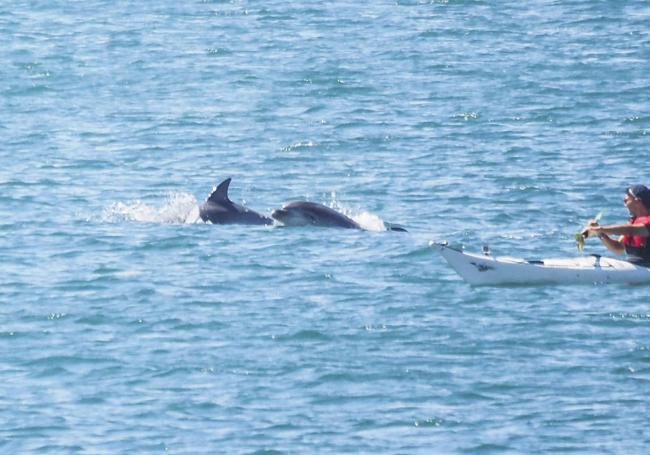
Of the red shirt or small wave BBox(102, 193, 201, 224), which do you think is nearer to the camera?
the red shirt

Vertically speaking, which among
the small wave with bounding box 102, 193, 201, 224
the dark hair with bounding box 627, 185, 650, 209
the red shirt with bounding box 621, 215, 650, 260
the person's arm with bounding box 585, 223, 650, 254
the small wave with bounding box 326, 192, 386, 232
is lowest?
the small wave with bounding box 326, 192, 386, 232

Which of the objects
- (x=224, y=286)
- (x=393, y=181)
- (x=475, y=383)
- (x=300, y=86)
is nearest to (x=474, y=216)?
(x=393, y=181)

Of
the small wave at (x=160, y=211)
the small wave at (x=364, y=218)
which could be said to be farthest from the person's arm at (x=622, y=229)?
the small wave at (x=160, y=211)

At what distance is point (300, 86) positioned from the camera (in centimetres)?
4338

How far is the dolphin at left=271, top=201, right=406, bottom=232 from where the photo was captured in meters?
29.5

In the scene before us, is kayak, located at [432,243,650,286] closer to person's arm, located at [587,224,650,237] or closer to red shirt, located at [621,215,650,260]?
red shirt, located at [621,215,650,260]

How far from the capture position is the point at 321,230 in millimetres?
29281

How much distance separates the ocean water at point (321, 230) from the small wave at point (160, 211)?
0.06m

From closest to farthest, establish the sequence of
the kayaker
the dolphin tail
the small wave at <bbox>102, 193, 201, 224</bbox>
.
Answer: the kayaker → the dolphin tail → the small wave at <bbox>102, 193, 201, 224</bbox>

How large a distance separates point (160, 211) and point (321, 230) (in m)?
2.86

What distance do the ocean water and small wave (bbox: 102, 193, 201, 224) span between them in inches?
2.4

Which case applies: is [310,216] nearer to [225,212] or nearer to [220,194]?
[225,212]

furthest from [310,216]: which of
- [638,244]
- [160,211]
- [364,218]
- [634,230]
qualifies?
[634,230]

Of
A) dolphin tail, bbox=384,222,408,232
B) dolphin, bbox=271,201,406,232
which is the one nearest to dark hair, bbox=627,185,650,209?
dolphin tail, bbox=384,222,408,232
